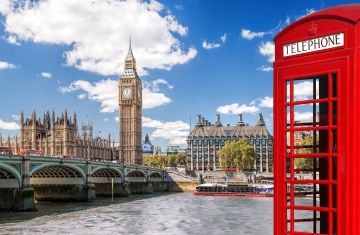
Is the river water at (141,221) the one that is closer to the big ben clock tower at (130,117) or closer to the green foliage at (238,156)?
the green foliage at (238,156)

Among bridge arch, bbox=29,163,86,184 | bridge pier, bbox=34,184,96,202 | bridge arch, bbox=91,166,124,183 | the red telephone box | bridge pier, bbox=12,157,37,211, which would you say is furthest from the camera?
bridge arch, bbox=91,166,124,183

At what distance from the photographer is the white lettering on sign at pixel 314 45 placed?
23.9ft

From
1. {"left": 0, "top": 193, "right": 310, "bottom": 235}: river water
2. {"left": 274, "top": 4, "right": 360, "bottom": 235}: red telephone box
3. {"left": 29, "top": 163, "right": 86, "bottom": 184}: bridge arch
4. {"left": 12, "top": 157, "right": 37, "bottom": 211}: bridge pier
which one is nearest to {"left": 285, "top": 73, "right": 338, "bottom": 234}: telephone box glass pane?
{"left": 274, "top": 4, "right": 360, "bottom": 235}: red telephone box

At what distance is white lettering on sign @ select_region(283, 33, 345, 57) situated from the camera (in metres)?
7.29

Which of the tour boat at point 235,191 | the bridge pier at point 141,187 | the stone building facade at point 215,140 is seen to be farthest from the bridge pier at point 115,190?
the stone building facade at point 215,140

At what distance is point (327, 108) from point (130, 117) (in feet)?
476

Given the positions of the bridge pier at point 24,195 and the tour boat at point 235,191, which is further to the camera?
the tour boat at point 235,191

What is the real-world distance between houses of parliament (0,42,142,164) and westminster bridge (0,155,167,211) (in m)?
32.0

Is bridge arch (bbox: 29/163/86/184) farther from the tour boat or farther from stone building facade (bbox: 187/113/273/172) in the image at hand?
stone building facade (bbox: 187/113/273/172)

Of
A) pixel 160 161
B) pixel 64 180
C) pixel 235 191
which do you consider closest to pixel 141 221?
pixel 64 180

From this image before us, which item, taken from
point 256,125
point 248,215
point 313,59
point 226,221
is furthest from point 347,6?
point 256,125

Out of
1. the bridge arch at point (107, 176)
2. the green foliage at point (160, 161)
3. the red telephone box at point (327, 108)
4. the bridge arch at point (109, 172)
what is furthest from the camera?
the green foliage at point (160, 161)

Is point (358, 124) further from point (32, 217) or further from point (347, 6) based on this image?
point (32, 217)

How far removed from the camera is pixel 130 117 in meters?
152
